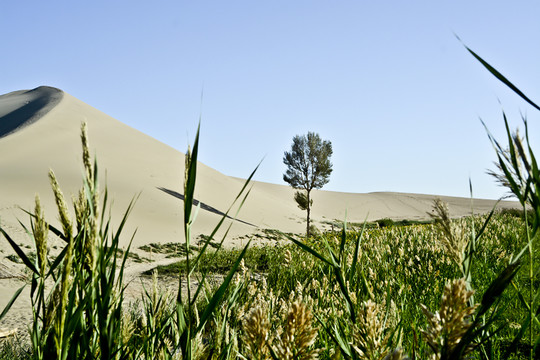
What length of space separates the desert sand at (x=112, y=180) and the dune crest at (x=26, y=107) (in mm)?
134

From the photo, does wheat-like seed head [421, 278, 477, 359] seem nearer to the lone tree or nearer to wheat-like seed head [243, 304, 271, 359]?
wheat-like seed head [243, 304, 271, 359]

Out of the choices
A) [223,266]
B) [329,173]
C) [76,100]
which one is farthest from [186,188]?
[76,100]

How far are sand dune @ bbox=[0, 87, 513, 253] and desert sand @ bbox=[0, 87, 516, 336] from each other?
0.21 ft

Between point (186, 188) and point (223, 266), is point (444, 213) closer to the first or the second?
point (186, 188)

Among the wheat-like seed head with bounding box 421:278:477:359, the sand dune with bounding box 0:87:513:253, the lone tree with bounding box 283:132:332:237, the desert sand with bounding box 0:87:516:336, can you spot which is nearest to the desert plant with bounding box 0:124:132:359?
the wheat-like seed head with bounding box 421:278:477:359

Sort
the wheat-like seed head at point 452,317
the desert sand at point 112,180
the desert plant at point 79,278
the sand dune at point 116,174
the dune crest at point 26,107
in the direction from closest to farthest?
the wheat-like seed head at point 452,317 < the desert plant at point 79,278 < the desert sand at point 112,180 < the sand dune at point 116,174 < the dune crest at point 26,107

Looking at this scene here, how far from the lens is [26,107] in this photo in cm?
5566

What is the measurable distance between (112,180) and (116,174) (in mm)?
1907

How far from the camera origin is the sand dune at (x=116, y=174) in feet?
81.9

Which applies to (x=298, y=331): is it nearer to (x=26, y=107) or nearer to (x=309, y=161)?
(x=309, y=161)

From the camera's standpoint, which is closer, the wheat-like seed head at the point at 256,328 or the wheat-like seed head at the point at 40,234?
the wheat-like seed head at the point at 256,328

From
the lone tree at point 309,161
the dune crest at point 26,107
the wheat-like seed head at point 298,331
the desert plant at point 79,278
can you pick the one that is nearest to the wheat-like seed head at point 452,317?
the wheat-like seed head at point 298,331

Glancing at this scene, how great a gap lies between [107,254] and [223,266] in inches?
402

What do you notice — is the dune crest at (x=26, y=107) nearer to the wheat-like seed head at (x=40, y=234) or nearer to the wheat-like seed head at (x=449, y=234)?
the wheat-like seed head at (x=40, y=234)
